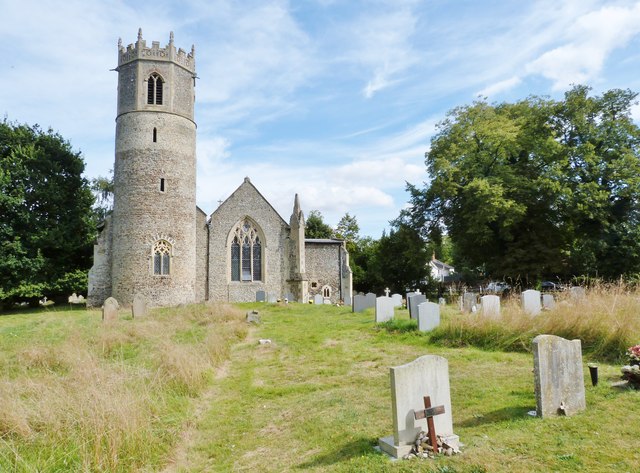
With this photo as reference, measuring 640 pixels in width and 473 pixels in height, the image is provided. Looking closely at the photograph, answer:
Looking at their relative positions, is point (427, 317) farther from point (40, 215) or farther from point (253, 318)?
point (40, 215)

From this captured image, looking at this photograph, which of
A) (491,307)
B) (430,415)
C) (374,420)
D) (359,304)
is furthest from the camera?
(359,304)

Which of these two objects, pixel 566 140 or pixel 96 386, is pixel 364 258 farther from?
pixel 96 386

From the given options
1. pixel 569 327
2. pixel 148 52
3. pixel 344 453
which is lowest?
pixel 344 453

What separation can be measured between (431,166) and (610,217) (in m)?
10.5

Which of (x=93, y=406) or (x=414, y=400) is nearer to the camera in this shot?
(x=414, y=400)

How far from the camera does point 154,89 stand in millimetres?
25547

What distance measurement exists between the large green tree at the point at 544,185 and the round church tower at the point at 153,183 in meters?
15.4

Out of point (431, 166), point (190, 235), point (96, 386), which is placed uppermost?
point (431, 166)

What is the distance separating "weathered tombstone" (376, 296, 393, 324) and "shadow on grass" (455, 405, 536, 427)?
27.7 feet

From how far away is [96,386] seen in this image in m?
6.38

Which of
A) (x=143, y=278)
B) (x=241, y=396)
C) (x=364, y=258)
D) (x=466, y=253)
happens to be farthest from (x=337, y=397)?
(x=364, y=258)

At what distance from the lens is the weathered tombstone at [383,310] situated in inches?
580

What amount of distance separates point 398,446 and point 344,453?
0.69 m

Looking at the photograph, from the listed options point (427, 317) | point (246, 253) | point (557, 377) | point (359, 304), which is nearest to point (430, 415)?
point (557, 377)
